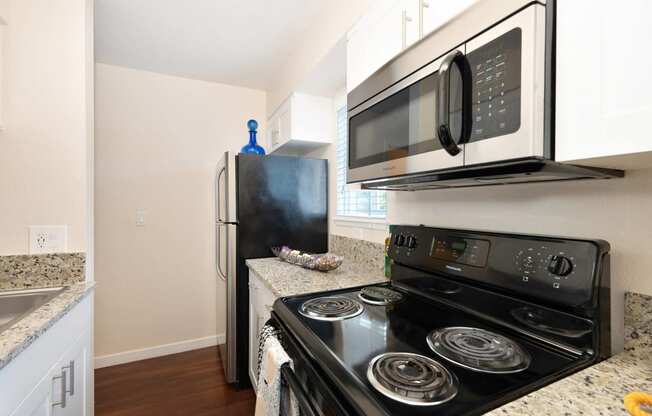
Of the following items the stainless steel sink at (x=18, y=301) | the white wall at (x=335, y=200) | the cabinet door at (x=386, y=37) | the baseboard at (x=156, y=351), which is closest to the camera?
the cabinet door at (x=386, y=37)

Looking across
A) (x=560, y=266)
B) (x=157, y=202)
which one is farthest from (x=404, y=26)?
(x=157, y=202)

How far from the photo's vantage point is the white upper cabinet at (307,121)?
2.22 metres

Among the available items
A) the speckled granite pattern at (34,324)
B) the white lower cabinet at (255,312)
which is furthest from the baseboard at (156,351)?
the speckled granite pattern at (34,324)

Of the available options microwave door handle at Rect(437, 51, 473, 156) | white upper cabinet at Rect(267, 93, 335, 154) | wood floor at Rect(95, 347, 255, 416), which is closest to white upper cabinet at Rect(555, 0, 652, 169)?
microwave door handle at Rect(437, 51, 473, 156)

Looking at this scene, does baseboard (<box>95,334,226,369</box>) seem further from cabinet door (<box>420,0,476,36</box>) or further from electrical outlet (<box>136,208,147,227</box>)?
cabinet door (<box>420,0,476,36</box>)

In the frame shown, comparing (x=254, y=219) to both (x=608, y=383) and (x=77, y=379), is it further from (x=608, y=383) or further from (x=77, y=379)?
(x=608, y=383)

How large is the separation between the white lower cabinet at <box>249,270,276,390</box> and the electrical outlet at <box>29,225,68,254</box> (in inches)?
36.5

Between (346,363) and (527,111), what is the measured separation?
676 mm

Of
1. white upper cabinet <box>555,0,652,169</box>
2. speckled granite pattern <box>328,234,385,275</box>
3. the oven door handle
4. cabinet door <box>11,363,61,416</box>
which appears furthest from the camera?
speckled granite pattern <box>328,234,385,275</box>

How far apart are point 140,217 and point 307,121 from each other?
1.64 meters

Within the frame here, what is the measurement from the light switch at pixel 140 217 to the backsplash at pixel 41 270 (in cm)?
120

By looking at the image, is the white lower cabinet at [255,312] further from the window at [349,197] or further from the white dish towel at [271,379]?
A: the window at [349,197]

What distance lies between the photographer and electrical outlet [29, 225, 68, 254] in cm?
134

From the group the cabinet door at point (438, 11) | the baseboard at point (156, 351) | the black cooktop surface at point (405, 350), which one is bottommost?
the baseboard at point (156, 351)
